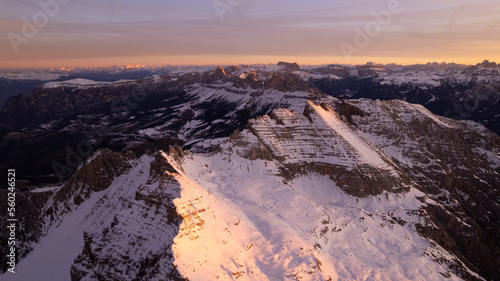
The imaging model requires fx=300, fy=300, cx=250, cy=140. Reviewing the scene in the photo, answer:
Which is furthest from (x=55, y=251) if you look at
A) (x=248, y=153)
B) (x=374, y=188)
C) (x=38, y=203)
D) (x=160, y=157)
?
(x=374, y=188)

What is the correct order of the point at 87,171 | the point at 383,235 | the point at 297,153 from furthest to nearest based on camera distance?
the point at 297,153 → the point at 87,171 → the point at 383,235

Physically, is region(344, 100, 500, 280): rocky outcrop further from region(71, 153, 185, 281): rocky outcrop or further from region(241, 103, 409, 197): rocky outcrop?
region(71, 153, 185, 281): rocky outcrop

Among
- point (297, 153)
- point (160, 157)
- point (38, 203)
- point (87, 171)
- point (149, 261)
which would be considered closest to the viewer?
point (149, 261)

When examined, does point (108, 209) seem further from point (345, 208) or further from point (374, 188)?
point (374, 188)

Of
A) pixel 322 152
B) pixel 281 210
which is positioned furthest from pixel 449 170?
pixel 281 210

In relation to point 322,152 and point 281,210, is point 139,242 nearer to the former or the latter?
point 281,210

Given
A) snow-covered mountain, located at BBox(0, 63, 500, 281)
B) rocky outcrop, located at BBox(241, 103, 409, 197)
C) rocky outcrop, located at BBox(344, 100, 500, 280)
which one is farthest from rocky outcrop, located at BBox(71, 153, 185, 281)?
rocky outcrop, located at BBox(344, 100, 500, 280)

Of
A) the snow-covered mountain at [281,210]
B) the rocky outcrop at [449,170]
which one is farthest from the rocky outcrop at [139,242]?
the rocky outcrop at [449,170]

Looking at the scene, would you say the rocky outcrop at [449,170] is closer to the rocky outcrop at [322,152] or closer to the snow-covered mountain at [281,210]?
the snow-covered mountain at [281,210]
